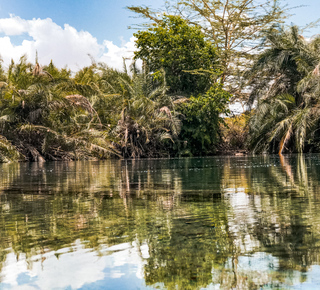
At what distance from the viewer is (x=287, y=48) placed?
58.4 ft

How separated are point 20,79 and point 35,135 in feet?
6.82

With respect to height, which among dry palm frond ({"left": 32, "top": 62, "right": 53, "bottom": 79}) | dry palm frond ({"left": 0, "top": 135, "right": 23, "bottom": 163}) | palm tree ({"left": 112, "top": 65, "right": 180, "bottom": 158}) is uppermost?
dry palm frond ({"left": 32, "top": 62, "right": 53, "bottom": 79})

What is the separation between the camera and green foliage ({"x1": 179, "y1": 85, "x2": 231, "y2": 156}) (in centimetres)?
1961

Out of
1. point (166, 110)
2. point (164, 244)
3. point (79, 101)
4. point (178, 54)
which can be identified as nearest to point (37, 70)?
point (79, 101)

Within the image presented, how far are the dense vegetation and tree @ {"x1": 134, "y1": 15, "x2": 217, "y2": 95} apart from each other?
5cm

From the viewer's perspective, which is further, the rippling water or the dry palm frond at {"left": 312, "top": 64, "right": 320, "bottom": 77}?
the dry palm frond at {"left": 312, "top": 64, "right": 320, "bottom": 77}

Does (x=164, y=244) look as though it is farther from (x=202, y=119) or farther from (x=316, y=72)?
(x=202, y=119)

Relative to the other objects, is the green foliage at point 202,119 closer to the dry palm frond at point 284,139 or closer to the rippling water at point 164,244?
the dry palm frond at point 284,139

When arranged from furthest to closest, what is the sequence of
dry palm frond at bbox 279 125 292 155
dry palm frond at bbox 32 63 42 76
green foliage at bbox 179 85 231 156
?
green foliage at bbox 179 85 231 156 < dry palm frond at bbox 32 63 42 76 < dry palm frond at bbox 279 125 292 155

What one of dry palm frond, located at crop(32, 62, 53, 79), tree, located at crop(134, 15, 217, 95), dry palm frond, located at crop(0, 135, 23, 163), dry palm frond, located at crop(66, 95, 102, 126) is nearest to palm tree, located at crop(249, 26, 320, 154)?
tree, located at crop(134, 15, 217, 95)

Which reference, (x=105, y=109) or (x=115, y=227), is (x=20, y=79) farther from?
(x=115, y=227)

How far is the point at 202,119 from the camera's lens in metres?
20.0

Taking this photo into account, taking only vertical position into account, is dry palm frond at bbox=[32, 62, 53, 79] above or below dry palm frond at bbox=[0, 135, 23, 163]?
above

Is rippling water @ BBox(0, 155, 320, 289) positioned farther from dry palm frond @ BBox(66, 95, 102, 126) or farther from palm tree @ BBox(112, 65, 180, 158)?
palm tree @ BBox(112, 65, 180, 158)
